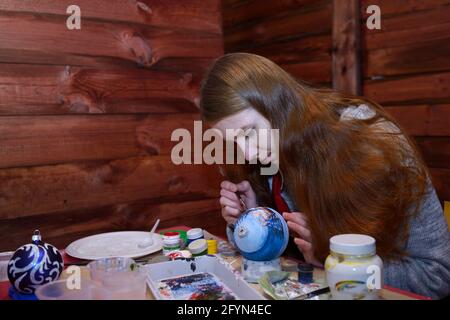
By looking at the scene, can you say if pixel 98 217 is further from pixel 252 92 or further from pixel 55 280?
pixel 252 92

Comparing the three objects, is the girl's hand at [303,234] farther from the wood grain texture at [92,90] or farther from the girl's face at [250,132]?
the wood grain texture at [92,90]

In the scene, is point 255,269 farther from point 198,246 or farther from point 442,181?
point 442,181

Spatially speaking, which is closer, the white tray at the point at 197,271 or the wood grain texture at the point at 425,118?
the white tray at the point at 197,271

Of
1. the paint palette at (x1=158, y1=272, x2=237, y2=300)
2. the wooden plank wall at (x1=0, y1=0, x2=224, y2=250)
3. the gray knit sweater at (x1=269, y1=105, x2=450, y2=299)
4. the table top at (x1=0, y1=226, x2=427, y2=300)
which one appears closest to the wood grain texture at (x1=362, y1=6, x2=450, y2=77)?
the wooden plank wall at (x1=0, y1=0, x2=224, y2=250)

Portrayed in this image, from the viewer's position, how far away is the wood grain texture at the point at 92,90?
5.49ft

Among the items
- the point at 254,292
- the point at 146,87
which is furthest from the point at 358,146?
the point at 146,87

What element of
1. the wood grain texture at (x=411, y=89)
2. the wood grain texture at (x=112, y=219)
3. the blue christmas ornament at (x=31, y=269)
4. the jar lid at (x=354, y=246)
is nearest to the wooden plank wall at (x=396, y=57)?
the wood grain texture at (x=411, y=89)

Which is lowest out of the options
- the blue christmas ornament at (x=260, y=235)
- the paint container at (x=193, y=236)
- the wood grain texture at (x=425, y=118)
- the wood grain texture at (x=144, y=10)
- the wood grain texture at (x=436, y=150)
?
the paint container at (x=193, y=236)

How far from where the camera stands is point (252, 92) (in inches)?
44.6

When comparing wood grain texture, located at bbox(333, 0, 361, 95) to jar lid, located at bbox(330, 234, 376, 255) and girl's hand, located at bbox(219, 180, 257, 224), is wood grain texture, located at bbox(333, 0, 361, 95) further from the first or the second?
jar lid, located at bbox(330, 234, 376, 255)

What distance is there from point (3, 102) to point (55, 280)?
101 cm

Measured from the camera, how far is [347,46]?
236 cm

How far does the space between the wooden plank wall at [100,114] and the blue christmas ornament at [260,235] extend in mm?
1096

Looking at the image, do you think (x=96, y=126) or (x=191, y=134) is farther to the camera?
(x=191, y=134)
